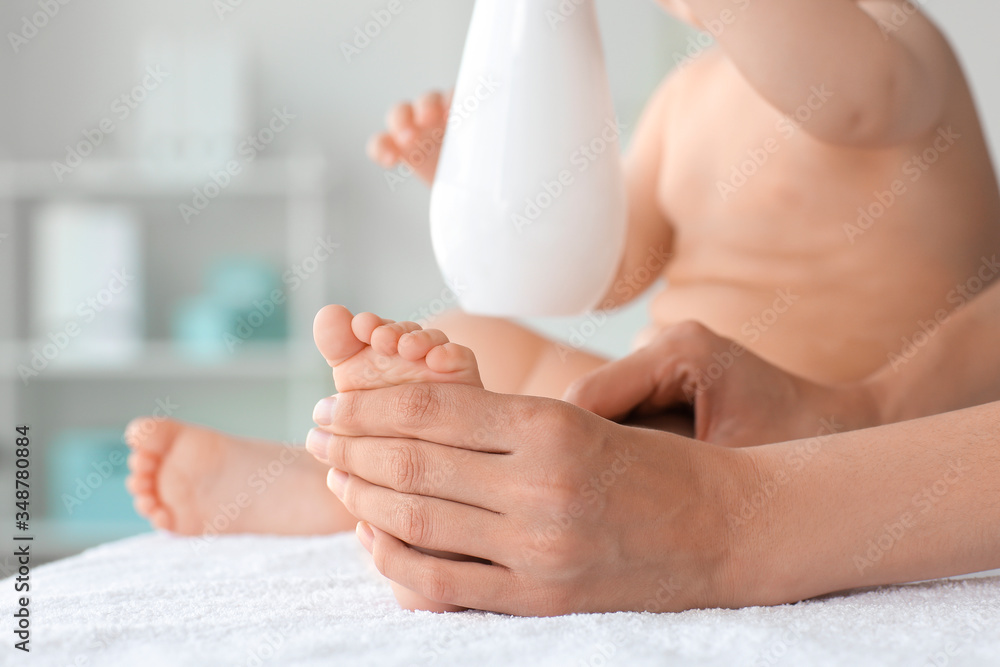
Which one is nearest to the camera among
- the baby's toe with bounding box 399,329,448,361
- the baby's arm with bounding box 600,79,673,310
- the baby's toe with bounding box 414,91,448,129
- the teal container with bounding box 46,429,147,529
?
the baby's toe with bounding box 399,329,448,361

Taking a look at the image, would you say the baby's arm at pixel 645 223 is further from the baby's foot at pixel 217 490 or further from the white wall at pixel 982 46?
the white wall at pixel 982 46

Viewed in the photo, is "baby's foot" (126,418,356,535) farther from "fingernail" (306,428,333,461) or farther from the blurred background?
the blurred background

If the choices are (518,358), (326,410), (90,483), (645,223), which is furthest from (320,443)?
(90,483)

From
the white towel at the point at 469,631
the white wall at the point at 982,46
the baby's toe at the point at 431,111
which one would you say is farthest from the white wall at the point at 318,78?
the white towel at the point at 469,631

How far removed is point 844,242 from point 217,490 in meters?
0.71

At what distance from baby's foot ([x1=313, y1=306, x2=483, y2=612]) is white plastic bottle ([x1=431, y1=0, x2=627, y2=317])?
108 mm

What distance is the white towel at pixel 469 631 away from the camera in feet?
1.28

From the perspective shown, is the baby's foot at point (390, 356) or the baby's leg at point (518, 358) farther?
the baby's leg at point (518, 358)

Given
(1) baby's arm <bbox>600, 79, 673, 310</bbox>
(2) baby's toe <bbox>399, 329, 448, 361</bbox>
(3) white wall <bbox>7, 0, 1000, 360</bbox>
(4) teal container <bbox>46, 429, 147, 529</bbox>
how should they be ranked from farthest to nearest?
(3) white wall <bbox>7, 0, 1000, 360</bbox>
(4) teal container <bbox>46, 429, 147, 529</bbox>
(1) baby's arm <bbox>600, 79, 673, 310</bbox>
(2) baby's toe <bbox>399, 329, 448, 361</bbox>

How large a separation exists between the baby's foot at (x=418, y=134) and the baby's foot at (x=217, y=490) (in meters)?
0.36

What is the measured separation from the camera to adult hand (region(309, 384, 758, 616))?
18.3 inches

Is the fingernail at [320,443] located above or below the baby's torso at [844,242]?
below

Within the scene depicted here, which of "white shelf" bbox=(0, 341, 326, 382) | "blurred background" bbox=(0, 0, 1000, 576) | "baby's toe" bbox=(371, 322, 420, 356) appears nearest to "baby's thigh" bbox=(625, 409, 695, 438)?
"baby's toe" bbox=(371, 322, 420, 356)

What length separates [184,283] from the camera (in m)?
2.52
